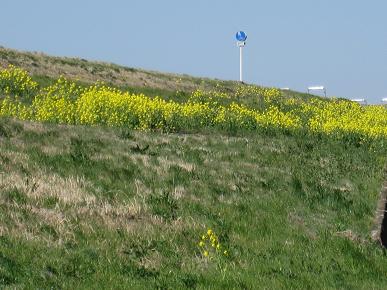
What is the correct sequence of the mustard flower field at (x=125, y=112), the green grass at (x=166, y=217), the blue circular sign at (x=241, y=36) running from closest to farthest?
the green grass at (x=166, y=217)
the mustard flower field at (x=125, y=112)
the blue circular sign at (x=241, y=36)

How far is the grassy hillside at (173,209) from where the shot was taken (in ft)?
23.4

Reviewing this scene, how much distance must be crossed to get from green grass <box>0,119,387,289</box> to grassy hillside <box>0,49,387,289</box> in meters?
0.02

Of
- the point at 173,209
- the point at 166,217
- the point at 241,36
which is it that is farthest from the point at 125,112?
the point at 241,36

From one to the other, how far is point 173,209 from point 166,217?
549 millimetres

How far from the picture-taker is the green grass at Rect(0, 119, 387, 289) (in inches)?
277

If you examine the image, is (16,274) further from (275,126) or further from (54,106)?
(275,126)

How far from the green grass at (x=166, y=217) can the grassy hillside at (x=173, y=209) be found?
0.02 metres

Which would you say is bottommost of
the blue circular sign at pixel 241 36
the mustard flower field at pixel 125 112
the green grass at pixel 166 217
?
the green grass at pixel 166 217

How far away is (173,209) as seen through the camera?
389 inches

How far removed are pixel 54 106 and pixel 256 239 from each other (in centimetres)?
1341

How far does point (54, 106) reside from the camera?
68.9 ft

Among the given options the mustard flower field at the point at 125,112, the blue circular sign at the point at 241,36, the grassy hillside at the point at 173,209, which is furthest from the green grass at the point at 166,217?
the blue circular sign at the point at 241,36

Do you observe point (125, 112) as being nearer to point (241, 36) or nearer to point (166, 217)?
point (166, 217)

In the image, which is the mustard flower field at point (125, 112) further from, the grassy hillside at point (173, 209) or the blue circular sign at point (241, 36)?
the blue circular sign at point (241, 36)
